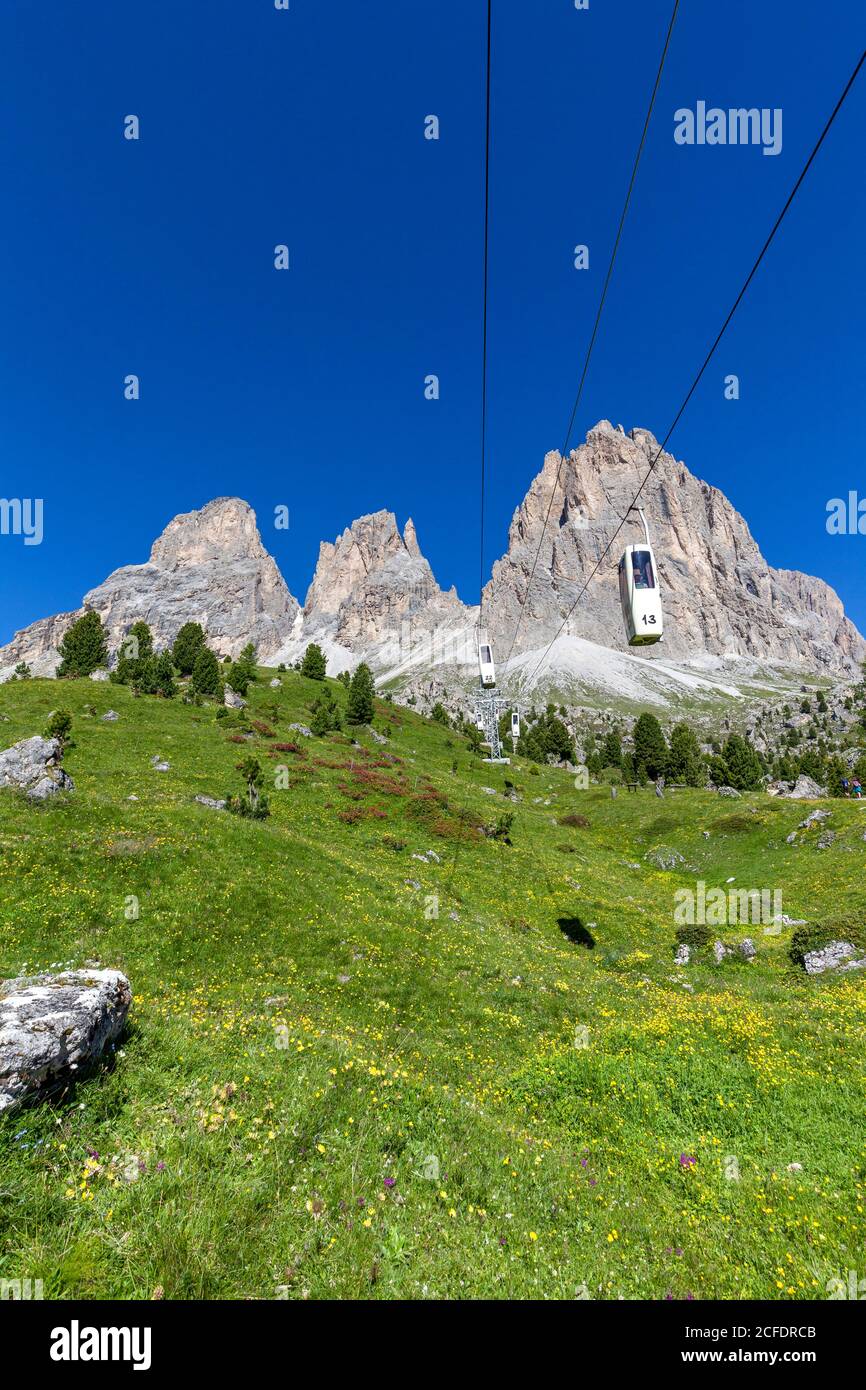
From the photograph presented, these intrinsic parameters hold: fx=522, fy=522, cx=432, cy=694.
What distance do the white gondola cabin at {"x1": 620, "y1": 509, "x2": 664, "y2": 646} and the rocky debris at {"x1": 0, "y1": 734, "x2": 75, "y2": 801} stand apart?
2595 cm

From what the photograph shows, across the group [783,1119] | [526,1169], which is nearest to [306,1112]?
[526,1169]

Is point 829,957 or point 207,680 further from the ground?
point 207,680

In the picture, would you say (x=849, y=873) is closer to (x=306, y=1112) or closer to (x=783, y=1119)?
(x=783, y=1119)

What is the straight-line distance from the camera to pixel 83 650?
3091 inches

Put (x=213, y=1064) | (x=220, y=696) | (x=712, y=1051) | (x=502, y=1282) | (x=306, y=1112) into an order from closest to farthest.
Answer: (x=502, y=1282) < (x=306, y=1112) < (x=213, y=1064) < (x=712, y=1051) < (x=220, y=696)

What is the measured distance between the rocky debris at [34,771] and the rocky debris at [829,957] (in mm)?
32691

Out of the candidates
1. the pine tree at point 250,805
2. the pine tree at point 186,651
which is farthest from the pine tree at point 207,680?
the pine tree at point 250,805

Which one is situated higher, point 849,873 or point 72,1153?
point 72,1153

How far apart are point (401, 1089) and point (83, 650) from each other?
87682 millimetres

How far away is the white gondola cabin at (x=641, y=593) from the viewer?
1465cm

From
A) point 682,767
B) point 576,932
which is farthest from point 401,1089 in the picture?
point 682,767

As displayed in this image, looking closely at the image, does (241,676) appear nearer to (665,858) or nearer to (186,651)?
(186,651)

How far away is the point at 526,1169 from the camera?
8.03 m
